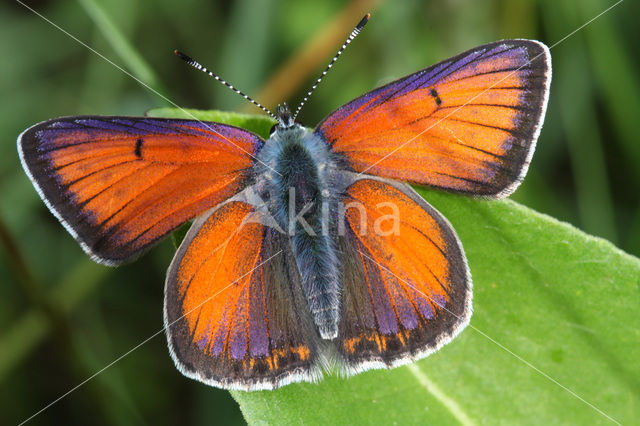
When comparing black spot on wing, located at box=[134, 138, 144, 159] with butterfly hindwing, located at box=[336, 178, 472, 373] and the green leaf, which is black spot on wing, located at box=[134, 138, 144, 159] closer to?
butterfly hindwing, located at box=[336, 178, 472, 373]

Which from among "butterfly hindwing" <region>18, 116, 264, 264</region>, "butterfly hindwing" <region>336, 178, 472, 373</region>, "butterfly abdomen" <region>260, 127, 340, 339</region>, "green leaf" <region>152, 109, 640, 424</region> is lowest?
"green leaf" <region>152, 109, 640, 424</region>

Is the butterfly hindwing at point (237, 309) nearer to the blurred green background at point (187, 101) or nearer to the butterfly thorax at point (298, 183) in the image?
the butterfly thorax at point (298, 183)

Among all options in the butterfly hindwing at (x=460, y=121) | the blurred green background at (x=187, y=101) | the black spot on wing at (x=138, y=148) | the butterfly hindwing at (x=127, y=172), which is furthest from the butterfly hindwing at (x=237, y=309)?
the blurred green background at (x=187, y=101)

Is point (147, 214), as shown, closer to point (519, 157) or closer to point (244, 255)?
point (244, 255)

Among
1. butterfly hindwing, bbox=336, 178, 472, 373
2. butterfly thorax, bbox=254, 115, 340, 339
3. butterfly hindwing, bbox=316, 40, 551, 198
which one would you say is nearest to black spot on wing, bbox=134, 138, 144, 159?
butterfly thorax, bbox=254, 115, 340, 339

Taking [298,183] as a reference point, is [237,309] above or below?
below

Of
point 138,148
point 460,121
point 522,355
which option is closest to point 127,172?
point 138,148

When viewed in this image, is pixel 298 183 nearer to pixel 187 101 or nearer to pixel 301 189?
pixel 301 189
